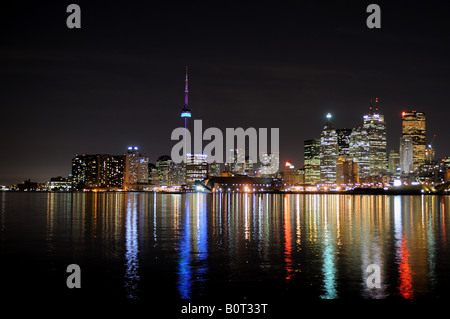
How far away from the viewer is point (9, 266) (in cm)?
2794

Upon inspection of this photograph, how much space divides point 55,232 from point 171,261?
70.8 feet

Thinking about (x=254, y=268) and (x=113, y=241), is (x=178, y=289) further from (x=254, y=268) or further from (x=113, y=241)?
(x=113, y=241)

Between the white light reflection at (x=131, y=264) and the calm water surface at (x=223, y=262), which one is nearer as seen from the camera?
the calm water surface at (x=223, y=262)

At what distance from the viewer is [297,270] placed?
86.0 feet

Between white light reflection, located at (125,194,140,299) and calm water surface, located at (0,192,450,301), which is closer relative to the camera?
calm water surface, located at (0,192,450,301)

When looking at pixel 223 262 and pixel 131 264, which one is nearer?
pixel 131 264
